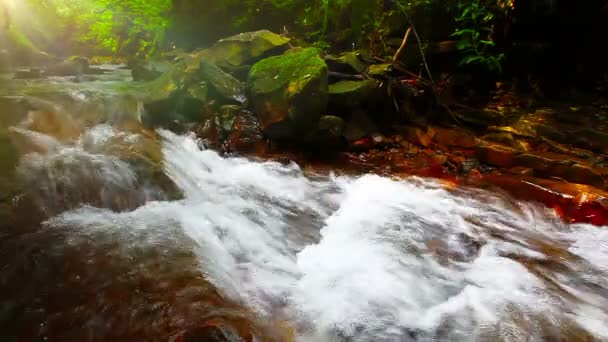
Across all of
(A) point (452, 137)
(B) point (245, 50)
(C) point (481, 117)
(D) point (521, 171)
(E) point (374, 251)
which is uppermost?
(B) point (245, 50)

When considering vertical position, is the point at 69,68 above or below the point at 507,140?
above

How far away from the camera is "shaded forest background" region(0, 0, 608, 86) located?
756 centimetres

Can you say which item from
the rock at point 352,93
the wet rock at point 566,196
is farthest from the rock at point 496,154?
the rock at point 352,93

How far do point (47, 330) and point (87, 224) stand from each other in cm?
139

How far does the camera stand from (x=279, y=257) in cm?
355

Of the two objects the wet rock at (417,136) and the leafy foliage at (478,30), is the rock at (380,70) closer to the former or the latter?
the wet rock at (417,136)

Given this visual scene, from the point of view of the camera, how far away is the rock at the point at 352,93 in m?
6.48

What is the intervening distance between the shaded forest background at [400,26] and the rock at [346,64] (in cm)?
99

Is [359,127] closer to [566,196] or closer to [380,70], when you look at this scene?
[380,70]

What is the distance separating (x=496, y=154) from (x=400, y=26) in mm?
4026

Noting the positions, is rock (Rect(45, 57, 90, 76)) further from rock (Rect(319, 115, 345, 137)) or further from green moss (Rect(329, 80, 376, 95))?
rock (Rect(319, 115, 345, 137))

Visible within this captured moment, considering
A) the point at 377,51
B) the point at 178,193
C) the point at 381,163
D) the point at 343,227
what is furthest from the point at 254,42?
the point at 343,227

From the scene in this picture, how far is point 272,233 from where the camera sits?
4.00 m

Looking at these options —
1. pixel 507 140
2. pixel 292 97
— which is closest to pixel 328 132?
pixel 292 97
